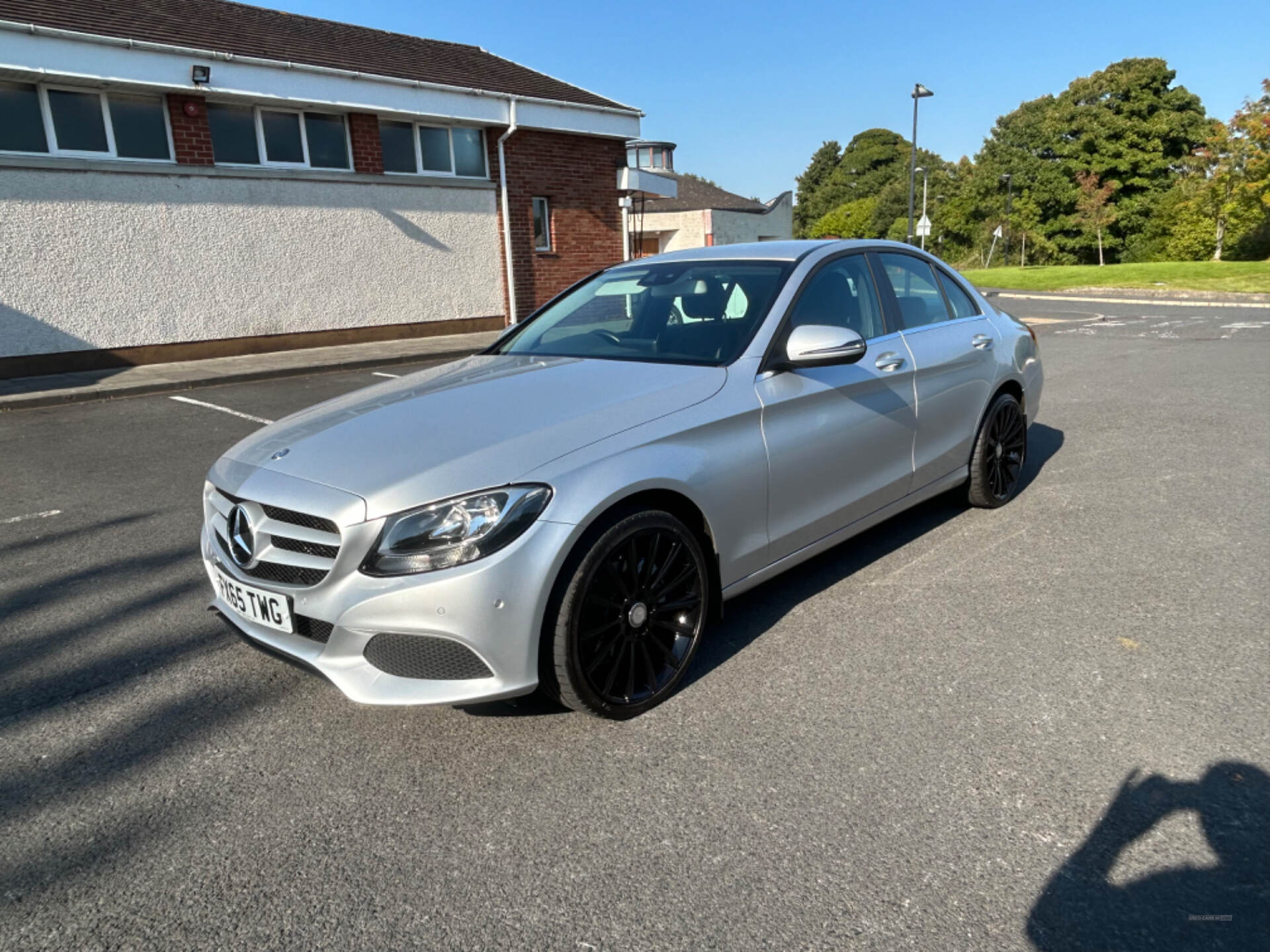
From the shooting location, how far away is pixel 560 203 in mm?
18094

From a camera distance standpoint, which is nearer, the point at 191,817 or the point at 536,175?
the point at 191,817

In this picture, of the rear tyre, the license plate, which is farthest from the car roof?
the license plate

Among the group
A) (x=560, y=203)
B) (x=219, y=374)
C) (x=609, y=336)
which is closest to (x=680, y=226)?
(x=560, y=203)

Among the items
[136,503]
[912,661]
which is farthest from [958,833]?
[136,503]

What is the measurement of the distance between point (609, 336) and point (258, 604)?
74.7 inches

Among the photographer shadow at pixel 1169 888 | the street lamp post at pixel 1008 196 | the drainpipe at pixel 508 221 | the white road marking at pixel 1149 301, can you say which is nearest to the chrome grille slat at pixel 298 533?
the photographer shadow at pixel 1169 888

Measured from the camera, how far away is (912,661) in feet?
10.8

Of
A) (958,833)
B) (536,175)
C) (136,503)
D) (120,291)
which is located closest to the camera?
(958,833)

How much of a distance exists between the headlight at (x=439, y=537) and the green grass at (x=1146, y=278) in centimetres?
2632

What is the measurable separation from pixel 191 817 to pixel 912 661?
2464 mm

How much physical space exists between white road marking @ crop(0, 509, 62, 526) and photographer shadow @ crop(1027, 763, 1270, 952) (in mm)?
5883

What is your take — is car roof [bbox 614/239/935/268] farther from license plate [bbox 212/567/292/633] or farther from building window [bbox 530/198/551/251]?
building window [bbox 530/198/551/251]

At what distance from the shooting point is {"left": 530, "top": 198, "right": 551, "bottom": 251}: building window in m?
18.1

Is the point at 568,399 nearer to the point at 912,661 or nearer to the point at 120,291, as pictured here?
the point at 912,661
